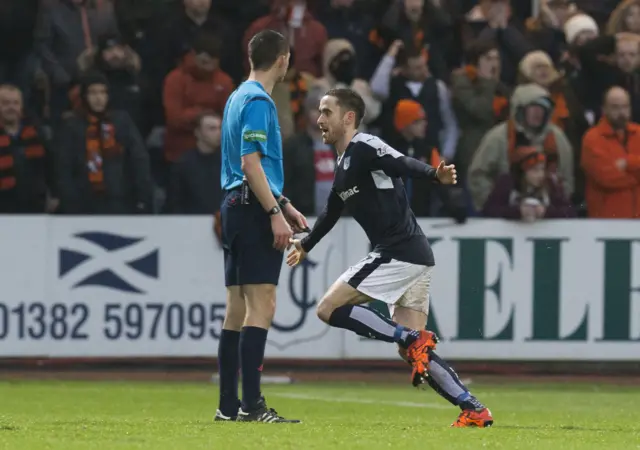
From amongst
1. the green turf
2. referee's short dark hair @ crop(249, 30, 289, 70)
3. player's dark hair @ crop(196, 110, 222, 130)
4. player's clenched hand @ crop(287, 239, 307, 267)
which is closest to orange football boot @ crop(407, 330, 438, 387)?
the green turf

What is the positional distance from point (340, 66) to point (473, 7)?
2.80m

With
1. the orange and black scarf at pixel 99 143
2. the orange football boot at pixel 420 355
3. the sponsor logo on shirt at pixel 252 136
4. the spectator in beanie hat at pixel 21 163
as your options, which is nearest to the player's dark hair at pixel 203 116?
the orange and black scarf at pixel 99 143

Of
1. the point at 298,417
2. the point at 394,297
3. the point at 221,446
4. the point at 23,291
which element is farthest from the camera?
the point at 23,291

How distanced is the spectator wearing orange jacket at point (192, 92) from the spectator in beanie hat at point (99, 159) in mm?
547

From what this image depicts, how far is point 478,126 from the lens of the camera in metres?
15.8

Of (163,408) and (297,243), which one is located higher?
(297,243)

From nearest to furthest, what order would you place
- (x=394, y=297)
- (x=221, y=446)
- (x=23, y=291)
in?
(x=221, y=446)
(x=394, y=297)
(x=23, y=291)

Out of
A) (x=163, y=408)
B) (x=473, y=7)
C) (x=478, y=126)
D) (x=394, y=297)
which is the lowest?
(x=163, y=408)

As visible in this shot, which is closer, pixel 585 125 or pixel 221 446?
pixel 221 446

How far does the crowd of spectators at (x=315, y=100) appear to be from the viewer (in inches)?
591

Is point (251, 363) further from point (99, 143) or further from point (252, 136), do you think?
point (99, 143)

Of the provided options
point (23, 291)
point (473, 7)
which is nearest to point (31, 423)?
point (23, 291)

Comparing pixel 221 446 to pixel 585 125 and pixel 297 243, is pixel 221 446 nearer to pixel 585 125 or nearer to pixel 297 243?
pixel 297 243

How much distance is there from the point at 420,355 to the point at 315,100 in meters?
6.81
